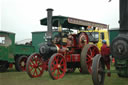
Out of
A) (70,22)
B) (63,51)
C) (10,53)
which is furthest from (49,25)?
(10,53)

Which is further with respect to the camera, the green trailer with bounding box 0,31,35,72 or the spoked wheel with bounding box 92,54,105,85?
the green trailer with bounding box 0,31,35,72

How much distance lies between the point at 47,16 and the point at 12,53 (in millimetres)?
2632

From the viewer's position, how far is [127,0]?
12.3ft

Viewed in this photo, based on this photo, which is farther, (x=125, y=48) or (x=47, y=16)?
(x=47, y=16)

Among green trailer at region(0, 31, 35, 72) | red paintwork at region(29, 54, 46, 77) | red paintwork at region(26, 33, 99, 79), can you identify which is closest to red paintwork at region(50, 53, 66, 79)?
red paintwork at region(26, 33, 99, 79)

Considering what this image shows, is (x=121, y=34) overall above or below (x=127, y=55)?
above

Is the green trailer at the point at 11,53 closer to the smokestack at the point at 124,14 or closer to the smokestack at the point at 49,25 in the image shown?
the smokestack at the point at 49,25

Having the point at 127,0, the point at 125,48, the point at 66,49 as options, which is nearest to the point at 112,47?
the point at 125,48

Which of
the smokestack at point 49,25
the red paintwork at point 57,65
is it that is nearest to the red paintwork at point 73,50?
the red paintwork at point 57,65

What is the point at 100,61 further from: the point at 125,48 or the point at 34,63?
the point at 34,63

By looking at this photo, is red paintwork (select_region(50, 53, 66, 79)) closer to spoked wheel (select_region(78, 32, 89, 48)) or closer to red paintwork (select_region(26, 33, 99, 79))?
red paintwork (select_region(26, 33, 99, 79))

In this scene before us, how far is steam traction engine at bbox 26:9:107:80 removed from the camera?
6.04 m

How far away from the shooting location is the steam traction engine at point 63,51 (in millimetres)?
6043

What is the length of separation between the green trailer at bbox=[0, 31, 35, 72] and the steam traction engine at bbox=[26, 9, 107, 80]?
1698 mm
